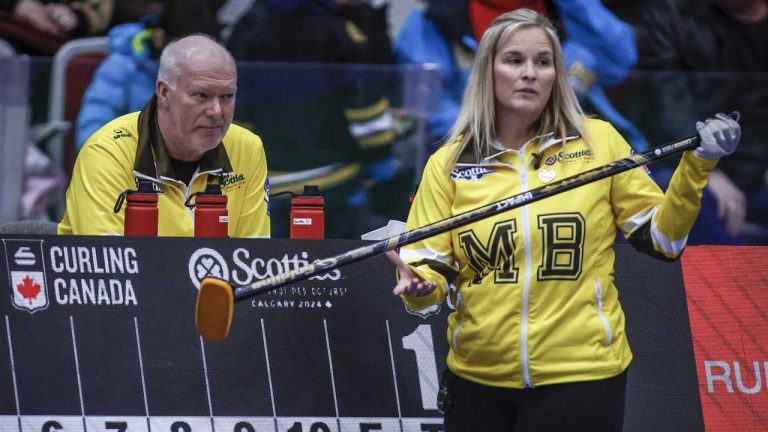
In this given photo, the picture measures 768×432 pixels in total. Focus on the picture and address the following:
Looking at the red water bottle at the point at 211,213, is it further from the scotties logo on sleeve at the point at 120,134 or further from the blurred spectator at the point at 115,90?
the blurred spectator at the point at 115,90

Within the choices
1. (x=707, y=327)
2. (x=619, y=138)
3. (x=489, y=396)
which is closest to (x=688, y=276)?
(x=707, y=327)

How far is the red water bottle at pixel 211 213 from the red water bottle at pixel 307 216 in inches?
11.2

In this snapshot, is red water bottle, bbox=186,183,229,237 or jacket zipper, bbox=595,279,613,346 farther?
red water bottle, bbox=186,183,229,237

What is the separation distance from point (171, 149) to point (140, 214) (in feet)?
1.44

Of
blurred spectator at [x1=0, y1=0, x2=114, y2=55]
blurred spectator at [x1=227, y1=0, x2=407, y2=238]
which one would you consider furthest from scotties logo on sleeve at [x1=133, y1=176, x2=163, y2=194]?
blurred spectator at [x1=0, y1=0, x2=114, y2=55]

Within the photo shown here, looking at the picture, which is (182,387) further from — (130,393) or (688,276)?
(688,276)

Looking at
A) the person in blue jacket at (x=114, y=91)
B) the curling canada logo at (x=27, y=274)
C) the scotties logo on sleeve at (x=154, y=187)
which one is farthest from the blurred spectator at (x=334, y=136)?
the curling canada logo at (x=27, y=274)

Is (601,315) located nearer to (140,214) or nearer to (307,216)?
(307,216)

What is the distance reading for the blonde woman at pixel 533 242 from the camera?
416 cm

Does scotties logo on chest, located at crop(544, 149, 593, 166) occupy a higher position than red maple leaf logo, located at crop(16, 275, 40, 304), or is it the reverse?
scotties logo on chest, located at crop(544, 149, 593, 166)

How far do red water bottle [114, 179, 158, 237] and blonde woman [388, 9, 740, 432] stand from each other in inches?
42.8

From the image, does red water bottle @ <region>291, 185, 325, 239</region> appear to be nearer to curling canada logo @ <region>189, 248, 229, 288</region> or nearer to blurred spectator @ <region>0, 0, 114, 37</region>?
curling canada logo @ <region>189, 248, 229, 288</region>

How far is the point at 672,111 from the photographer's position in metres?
8.39

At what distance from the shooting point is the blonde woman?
4.16 m
